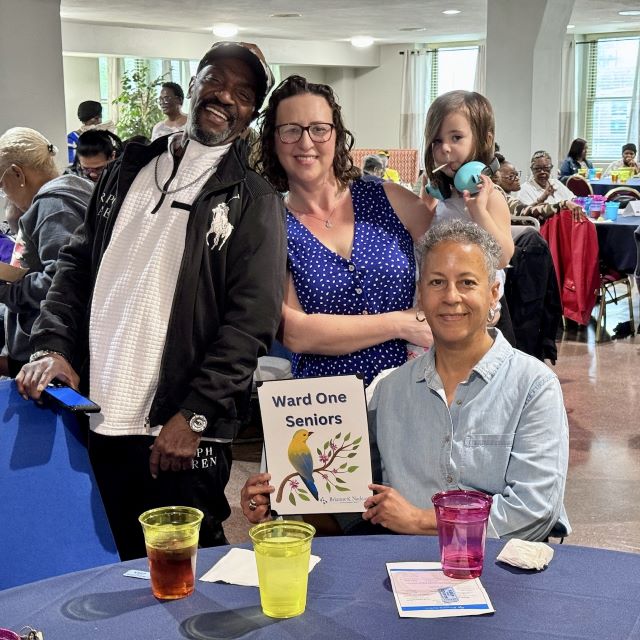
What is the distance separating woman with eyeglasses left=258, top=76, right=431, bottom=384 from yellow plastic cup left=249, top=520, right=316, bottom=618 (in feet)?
3.04

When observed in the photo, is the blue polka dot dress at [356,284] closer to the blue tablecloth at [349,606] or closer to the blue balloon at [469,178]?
the blue balloon at [469,178]

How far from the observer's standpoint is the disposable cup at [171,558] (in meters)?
1.33

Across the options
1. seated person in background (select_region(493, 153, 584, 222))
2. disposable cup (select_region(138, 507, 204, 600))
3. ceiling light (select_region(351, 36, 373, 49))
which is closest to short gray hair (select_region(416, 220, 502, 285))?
disposable cup (select_region(138, 507, 204, 600))

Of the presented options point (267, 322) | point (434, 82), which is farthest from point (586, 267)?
point (434, 82)

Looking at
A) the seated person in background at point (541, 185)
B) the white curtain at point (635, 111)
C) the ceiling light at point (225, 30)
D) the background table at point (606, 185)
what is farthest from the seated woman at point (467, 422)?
the white curtain at point (635, 111)

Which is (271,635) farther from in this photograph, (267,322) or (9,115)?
(9,115)

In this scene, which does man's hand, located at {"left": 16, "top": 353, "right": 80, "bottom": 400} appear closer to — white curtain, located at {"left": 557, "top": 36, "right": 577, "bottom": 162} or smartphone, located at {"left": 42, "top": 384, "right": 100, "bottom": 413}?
smartphone, located at {"left": 42, "top": 384, "right": 100, "bottom": 413}

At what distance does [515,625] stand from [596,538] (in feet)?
7.48

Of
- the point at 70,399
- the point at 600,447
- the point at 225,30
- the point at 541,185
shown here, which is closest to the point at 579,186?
the point at 541,185

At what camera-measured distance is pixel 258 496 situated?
66.8 inches

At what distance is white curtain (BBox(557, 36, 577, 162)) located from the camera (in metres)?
17.6

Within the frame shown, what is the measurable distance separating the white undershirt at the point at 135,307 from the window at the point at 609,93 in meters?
16.6

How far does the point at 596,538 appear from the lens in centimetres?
338

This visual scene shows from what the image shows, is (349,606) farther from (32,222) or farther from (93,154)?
(93,154)
